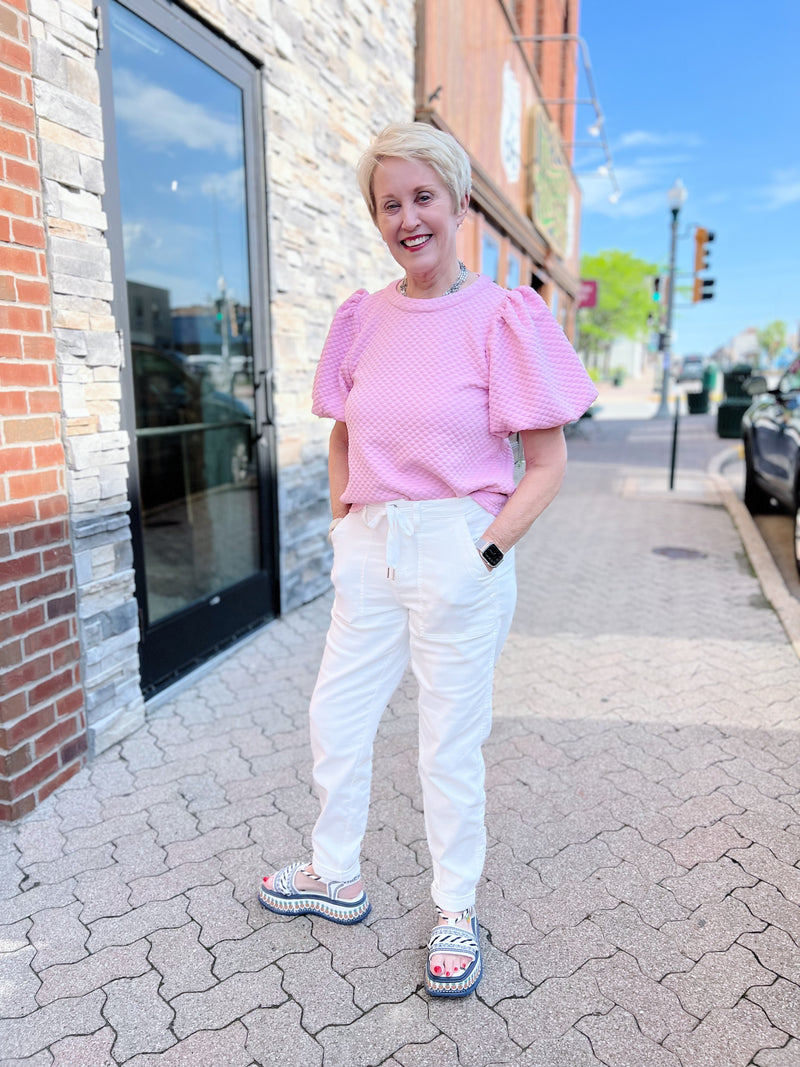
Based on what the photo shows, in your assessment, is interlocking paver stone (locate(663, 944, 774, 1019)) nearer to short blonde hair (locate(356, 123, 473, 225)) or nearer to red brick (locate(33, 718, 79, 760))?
short blonde hair (locate(356, 123, 473, 225))

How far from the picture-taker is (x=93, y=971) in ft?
6.96

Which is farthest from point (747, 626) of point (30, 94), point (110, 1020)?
point (30, 94)

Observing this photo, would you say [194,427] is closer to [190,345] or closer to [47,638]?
[190,345]

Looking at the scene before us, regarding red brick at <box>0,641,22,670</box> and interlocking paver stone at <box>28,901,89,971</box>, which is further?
red brick at <box>0,641,22,670</box>

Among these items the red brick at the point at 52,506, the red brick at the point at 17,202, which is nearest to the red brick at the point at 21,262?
the red brick at the point at 17,202

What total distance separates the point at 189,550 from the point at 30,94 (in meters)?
2.47

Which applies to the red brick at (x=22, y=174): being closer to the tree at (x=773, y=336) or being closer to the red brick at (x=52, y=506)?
the red brick at (x=52, y=506)

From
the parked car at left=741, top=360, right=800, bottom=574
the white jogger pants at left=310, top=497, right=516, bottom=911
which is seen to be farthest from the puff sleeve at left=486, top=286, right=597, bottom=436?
the parked car at left=741, top=360, right=800, bottom=574

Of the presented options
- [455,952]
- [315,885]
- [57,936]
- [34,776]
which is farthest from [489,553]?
[34,776]

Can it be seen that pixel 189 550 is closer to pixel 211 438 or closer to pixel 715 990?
pixel 211 438

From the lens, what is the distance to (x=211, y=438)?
15.4ft

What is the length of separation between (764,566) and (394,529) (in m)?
5.12

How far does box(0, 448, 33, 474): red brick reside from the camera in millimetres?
2613

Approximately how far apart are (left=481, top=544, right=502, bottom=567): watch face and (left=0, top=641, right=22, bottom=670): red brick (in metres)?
1.74
